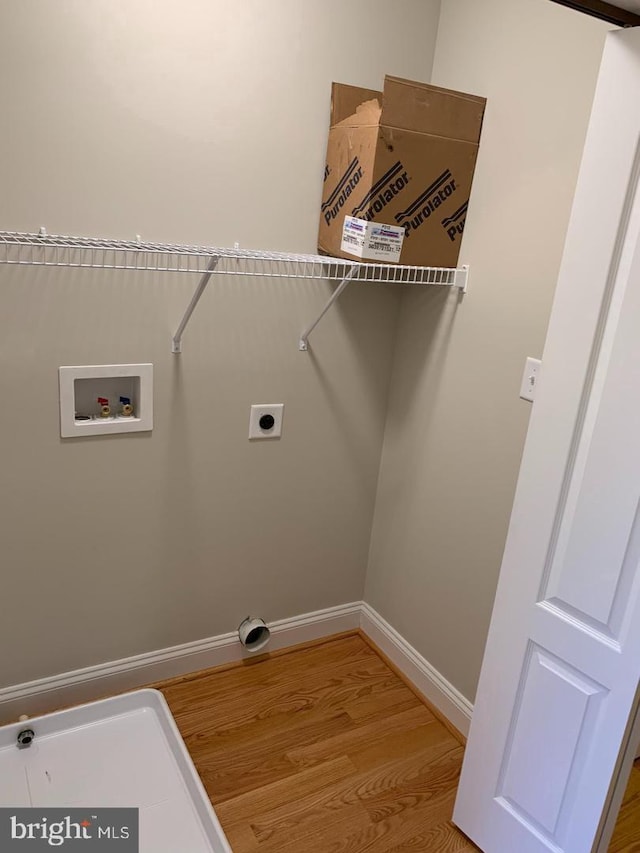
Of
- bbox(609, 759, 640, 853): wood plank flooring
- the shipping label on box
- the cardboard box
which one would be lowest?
bbox(609, 759, 640, 853): wood plank flooring

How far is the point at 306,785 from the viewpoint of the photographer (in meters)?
1.85

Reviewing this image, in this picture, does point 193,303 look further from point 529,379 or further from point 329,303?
point 529,379

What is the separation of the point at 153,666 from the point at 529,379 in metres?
1.47

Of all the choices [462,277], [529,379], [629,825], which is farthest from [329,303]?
[629,825]

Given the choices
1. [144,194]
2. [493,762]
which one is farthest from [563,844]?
[144,194]

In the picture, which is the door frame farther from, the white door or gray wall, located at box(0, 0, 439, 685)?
gray wall, located at box(0, 0, 439, 685)

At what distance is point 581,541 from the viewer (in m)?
1.35

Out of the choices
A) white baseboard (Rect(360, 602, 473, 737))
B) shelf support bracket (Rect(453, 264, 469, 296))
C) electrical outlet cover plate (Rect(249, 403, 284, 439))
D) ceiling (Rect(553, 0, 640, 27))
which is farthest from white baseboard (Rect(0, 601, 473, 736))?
ceiling (Rect(553, 0, 640, 27))

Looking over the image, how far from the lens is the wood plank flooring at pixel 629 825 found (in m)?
1.78

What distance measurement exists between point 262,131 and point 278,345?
59 centimetres

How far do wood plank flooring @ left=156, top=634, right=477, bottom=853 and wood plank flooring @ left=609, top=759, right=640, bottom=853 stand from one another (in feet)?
1.45

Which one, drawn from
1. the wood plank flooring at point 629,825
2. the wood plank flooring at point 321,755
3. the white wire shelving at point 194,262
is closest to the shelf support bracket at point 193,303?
the white wire shelving at point 194,262

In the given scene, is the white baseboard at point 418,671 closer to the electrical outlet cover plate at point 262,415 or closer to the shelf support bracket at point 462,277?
the electrical outlet cover plate at point 262,415

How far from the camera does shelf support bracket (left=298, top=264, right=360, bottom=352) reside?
1842 millimetres
